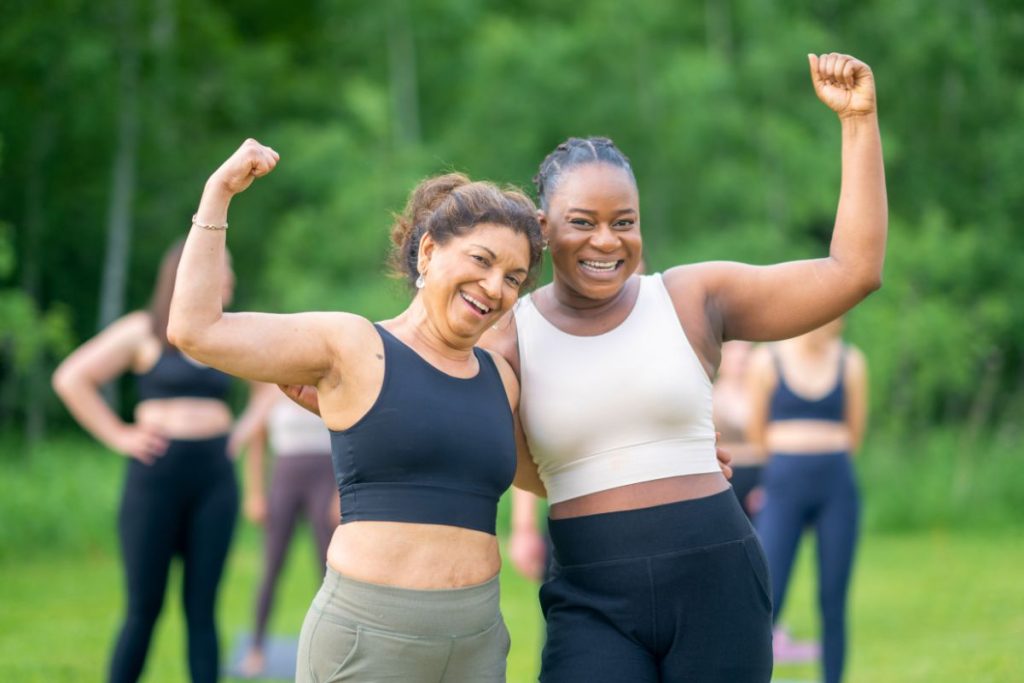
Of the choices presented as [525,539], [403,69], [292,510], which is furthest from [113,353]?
[403,69]

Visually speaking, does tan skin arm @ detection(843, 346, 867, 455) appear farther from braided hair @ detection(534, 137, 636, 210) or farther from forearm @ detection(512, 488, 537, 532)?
braided hair @ detection(534, 137, 636, 210)

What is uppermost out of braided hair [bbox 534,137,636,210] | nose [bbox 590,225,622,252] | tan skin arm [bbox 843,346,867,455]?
braided hair [bbox 534,137,636,210]

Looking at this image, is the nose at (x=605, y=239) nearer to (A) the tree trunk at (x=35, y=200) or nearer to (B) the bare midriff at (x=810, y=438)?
(B) the bare midriff at (x=810, y=438)

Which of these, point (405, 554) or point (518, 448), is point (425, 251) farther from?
point (405, 554)

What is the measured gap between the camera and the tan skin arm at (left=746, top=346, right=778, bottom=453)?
7.01 m

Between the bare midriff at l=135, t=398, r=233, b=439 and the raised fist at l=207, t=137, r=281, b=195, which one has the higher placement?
the raised fist at l=207, t=137, r=281, b=195

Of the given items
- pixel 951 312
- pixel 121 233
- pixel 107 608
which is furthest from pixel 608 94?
pixel 107 608

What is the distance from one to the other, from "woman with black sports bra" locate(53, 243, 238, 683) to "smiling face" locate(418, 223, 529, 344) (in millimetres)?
2470

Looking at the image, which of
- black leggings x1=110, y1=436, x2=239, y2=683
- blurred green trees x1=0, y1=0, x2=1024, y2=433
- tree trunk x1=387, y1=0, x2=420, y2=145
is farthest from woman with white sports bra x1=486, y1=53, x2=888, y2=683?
tree trunk x1=387, y1=0, x2=420, y2=145

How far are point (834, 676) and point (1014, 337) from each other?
49.1 ft

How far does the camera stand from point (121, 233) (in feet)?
66.2

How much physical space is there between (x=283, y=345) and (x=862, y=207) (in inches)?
53.7

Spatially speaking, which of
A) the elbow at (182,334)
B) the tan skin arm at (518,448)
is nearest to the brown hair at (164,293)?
the tan skin arm at (518,448)

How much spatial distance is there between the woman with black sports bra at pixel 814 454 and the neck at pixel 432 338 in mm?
3670
